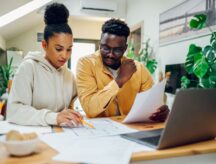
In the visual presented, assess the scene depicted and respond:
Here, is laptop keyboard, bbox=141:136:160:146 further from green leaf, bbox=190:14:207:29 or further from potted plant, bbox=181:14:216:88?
green leaf, bbox=190:14:207:29

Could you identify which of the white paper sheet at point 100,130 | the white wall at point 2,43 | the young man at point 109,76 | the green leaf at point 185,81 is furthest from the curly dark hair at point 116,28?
the white wall at point 2,43

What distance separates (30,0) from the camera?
4.05m

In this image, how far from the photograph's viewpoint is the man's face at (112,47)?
1.50m

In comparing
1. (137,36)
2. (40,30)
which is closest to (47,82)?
(137,36)

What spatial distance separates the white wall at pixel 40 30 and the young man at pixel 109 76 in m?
4.65

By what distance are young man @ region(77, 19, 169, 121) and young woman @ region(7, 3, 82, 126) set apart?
0.44 ft

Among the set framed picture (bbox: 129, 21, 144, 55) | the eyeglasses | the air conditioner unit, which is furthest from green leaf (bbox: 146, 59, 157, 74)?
the eyeglasses

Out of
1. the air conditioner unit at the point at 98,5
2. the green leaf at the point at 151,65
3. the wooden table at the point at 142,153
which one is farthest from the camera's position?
the air conditioner unit at the point at 98,5

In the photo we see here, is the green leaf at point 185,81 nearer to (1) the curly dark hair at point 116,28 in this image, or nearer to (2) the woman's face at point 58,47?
(1) the curly dark hair at point 116,28

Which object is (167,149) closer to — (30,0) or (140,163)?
(140,163)

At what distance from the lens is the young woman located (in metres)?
1.08

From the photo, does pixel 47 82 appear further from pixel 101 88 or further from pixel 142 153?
pixel 142 153

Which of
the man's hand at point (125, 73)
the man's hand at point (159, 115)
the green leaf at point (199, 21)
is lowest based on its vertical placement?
the man's hand at point (159, 115)

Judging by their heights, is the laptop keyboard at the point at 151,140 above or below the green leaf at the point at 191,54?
below
